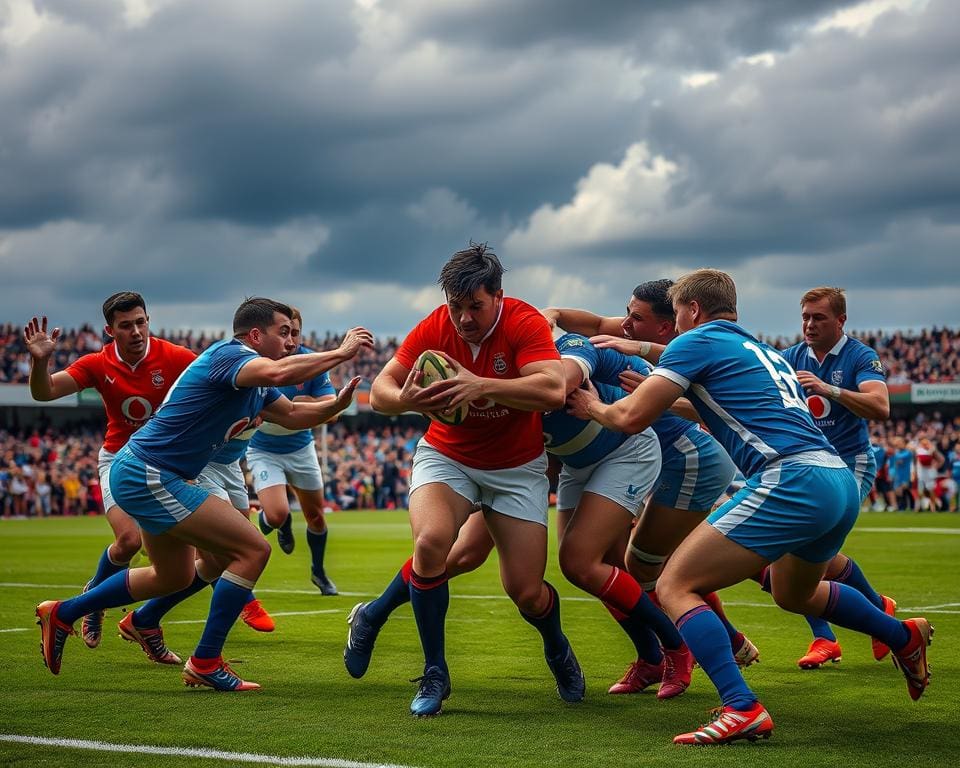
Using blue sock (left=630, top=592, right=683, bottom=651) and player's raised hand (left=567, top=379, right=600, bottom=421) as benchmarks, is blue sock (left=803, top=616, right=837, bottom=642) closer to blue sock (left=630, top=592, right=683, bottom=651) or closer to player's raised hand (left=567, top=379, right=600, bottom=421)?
blue sock (left=630, top=592, right=683, bottom=651)

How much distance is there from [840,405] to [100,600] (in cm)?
521

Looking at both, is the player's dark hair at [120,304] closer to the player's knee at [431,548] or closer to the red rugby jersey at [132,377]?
the red rugby jersey at [132,377]

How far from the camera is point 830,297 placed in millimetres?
8680

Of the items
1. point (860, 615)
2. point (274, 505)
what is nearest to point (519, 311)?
point (860, 615)

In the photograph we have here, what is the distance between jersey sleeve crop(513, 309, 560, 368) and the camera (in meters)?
6.32

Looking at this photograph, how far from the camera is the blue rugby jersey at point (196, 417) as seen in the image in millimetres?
6786

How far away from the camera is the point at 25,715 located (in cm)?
609

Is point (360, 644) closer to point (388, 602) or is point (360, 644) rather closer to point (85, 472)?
point (388, 602)

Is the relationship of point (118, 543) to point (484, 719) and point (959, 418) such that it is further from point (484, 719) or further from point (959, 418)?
point (959, 418)

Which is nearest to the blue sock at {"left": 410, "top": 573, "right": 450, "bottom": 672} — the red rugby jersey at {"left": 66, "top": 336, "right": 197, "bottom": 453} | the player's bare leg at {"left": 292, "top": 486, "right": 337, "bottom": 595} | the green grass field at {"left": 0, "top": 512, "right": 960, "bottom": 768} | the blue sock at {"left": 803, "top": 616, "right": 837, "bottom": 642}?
the green grass field at {"left": 0, "top": 512, "right": 960, "bottom": 768}

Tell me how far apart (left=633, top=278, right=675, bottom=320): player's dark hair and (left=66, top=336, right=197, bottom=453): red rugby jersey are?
11.1 ft

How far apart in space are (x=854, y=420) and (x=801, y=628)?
7.00ft

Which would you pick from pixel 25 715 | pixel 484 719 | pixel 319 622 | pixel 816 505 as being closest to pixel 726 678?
pixel 816 505

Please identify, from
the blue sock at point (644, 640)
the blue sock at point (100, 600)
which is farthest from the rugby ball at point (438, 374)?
the blue sock at point (100, 600)
